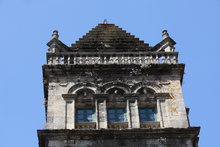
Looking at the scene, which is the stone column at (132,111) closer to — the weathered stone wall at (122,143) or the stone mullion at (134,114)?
the stone mullion at (134,114)

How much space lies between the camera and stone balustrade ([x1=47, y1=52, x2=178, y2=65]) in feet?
86.4

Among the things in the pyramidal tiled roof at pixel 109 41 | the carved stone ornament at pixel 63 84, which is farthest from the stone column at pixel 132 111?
the pyramidal tiled roof at pixel 109 41

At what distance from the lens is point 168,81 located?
2553 centimetres

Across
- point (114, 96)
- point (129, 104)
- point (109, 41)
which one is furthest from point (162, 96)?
point (109, 41)

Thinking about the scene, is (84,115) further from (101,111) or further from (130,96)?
(130,96)

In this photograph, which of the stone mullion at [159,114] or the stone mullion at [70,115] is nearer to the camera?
the stone mullion at [70,115]

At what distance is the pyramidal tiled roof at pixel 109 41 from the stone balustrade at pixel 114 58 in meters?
1.14

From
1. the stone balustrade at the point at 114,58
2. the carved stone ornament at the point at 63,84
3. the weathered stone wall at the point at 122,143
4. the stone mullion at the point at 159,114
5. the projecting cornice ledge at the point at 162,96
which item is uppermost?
the stone balustrade at the point at 114,58

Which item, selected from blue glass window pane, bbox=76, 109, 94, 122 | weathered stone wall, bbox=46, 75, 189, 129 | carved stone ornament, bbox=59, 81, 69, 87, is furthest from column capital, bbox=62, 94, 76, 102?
carved stone ornament, bbox=59, 81, 69, 87

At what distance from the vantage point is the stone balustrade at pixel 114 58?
26.3 m

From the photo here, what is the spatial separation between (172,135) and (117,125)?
84.8 inches

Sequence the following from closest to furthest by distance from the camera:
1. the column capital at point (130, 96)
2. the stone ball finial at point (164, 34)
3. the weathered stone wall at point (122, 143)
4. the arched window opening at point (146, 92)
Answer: the weathered stone wall at point (122, 143) → the column capital at point (130, 96) → the arched window opening at point (146, 92) → the stone ball finial at point (164, 34)

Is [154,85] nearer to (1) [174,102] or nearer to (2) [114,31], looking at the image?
(1) [174,102]

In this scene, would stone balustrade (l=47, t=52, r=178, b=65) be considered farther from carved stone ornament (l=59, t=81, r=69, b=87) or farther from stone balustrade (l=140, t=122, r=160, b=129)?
stone balustrade (l=140, t=122, r=160, b=129)
